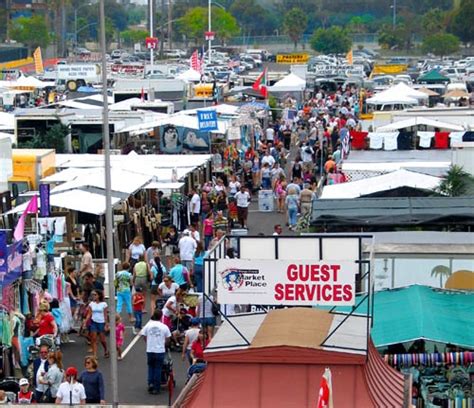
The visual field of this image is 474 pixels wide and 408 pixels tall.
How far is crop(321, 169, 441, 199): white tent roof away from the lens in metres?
22.4

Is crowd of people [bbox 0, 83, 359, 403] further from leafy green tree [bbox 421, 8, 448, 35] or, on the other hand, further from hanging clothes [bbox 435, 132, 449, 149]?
leafy green tree [bbox 421, 8, 448, 35]

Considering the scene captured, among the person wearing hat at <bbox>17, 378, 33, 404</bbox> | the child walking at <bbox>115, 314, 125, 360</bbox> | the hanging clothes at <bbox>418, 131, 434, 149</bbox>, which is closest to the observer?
the person wearing hat at <bbox>17, 378, 33, 404</bbox>

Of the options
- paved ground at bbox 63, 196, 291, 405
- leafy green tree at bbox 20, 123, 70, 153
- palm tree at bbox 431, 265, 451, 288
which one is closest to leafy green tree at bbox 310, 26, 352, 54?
Answer: leafy green tree at bbox 20, 123, 70, 153

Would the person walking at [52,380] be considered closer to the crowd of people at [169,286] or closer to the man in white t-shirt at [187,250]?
the crowd of people at [169,286]

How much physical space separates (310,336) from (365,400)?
97cm

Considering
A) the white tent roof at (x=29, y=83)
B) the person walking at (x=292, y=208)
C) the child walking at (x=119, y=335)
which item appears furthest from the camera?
the white tent roof at (x=29, y=83)

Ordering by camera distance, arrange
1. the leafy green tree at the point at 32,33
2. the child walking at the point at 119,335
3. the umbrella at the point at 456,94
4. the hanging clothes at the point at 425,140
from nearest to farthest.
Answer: the child walking at the point at 119,335, the hanging clothes at the point at 425,140, the umbrella at the point at 456,94, the leafy green tree at the point at 32,33

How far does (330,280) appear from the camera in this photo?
12320mm

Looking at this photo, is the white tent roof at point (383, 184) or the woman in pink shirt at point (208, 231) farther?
the woman in pink shirt at point (208, 231)

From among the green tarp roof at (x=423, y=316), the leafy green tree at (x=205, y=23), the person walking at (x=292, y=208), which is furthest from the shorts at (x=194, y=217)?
the leafy green tree at (x=205, y=23)

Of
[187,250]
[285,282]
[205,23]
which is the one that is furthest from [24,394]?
[205,23]

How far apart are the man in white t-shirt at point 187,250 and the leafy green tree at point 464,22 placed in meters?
92.9

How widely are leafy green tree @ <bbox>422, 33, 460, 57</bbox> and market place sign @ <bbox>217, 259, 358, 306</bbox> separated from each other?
3913 inches

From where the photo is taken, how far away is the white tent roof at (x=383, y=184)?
22.4 meters
